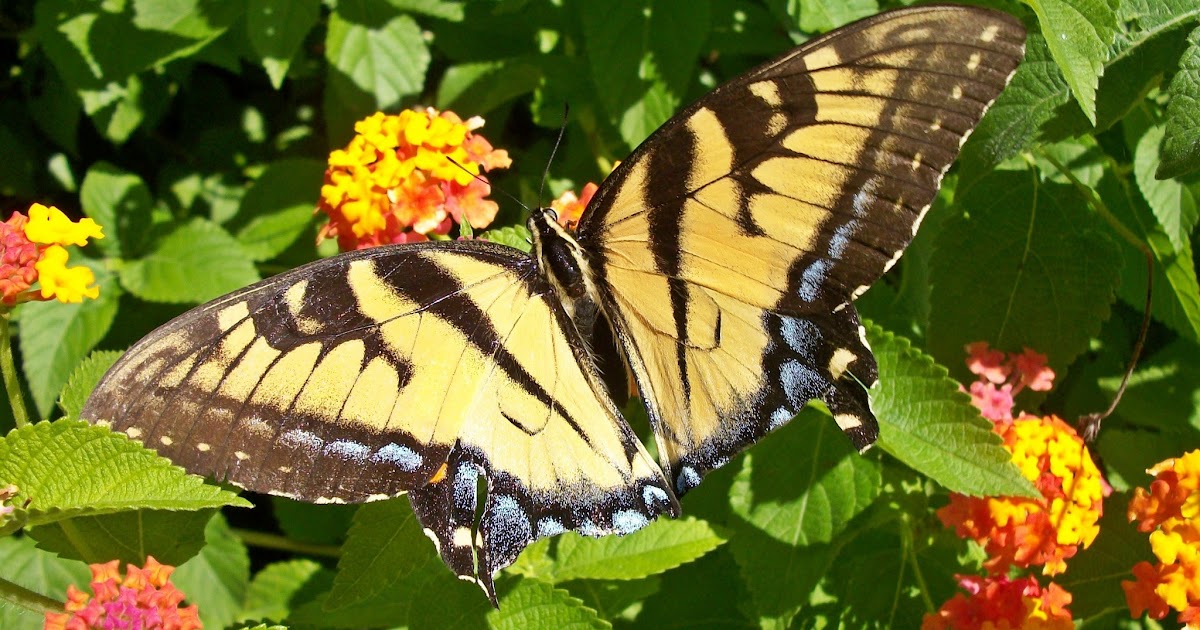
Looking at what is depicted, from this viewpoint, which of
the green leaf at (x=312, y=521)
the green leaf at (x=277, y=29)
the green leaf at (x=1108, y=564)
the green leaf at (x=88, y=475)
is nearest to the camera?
the green leaf at (x=88, y=475)

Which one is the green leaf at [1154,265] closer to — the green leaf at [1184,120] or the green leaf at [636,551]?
the green leaf at [1184,120]

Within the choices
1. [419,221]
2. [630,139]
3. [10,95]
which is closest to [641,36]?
[630,139]

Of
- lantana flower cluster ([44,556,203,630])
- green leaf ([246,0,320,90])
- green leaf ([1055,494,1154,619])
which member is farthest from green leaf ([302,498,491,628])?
green leaf ([1055,494,1154,619])

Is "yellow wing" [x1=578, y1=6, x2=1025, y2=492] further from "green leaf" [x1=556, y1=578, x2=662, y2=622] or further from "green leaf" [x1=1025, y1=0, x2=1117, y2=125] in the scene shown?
"green leaf" [x1=556, y1=578, x2=662, y2=622]

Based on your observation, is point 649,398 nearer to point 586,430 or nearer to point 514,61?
point 586,430

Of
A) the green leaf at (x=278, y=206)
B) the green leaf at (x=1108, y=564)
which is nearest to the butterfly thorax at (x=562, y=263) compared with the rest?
the green leaf at (x=278, y=206)

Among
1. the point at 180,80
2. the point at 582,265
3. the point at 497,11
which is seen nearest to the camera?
the point at 582,265

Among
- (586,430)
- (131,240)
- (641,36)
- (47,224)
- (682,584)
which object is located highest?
(641,36)
